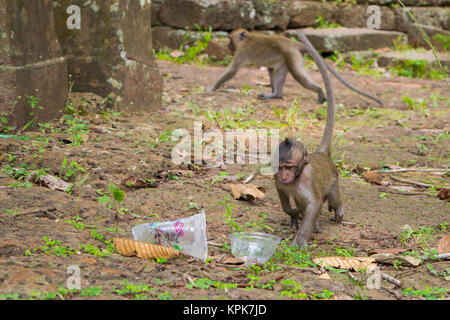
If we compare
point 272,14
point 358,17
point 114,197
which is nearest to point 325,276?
point 114,197

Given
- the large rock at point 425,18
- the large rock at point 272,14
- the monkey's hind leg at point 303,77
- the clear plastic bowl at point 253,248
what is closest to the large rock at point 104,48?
Answer: the monkey's hind leg at point 303,77

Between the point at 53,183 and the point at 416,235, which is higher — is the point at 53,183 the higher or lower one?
the higher one

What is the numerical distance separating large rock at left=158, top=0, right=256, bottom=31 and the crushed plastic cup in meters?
7.70

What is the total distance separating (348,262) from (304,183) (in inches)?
28.0

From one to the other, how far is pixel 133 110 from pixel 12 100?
166cm

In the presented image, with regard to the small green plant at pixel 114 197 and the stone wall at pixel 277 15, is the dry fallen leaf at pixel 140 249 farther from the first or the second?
the stone wall at pixel 277 15

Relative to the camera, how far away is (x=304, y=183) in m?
3.78

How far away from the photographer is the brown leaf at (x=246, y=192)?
4.33 meters

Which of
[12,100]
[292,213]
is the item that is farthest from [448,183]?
[12,100]

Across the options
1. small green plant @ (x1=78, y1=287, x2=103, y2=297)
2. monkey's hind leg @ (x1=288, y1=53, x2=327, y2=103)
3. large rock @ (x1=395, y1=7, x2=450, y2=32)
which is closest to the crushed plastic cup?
small green plant @ (x1=78, y1=287, x2=103, y2=297)

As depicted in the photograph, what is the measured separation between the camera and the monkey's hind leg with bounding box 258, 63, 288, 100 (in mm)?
8039

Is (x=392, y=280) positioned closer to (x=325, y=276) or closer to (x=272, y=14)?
(x=325, y=276)

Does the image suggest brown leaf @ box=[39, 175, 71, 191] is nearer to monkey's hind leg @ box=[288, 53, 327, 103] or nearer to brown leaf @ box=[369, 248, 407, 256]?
brown leaf @ box=[369, 248, 407, 256]

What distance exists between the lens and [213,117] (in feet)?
21.4
